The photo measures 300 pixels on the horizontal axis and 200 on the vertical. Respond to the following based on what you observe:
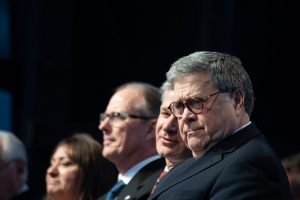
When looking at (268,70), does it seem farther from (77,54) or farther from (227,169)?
(227,169)

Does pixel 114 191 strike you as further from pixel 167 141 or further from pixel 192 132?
pixel 192 132

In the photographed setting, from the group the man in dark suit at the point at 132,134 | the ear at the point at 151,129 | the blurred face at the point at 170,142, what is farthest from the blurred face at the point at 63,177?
the blurred face at the point at 170,142

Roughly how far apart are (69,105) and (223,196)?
14.6 ft

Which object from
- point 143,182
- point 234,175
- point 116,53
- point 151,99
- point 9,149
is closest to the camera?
point 234,175

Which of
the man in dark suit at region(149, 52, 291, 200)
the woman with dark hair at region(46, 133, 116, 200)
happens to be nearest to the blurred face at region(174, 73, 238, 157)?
the man in dark suit at region(149, 52, 291, 200)

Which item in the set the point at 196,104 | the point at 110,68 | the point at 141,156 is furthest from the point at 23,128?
the point at 196,104

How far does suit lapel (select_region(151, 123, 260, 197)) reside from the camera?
3.89 m

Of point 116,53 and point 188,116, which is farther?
point 116,53

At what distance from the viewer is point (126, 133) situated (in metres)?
5.48

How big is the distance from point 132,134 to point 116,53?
251cm

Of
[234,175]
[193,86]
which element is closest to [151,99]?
[193,86]

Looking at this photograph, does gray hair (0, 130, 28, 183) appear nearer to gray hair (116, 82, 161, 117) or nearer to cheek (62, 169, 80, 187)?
cheek (62, 169, 80, 187)

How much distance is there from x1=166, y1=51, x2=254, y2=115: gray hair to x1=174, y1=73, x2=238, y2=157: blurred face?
3 cm

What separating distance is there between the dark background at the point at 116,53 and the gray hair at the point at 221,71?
3.27 metres
